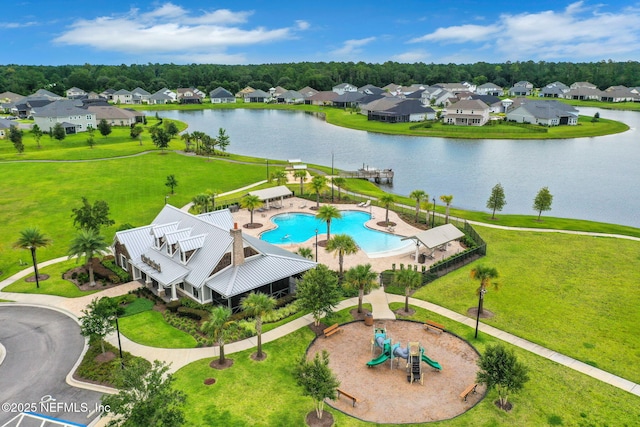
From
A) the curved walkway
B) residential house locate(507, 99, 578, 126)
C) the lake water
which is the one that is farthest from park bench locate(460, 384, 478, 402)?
residential house locate(507, 99, 578, 126)

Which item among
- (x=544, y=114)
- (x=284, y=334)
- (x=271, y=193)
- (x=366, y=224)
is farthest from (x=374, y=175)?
(x=544, y=114)

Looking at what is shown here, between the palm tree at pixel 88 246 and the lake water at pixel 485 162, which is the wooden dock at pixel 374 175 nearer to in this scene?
the lake water at pixel 485 162

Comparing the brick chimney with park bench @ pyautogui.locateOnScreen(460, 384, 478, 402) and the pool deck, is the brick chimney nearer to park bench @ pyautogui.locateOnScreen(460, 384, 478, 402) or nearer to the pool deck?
the pool deck

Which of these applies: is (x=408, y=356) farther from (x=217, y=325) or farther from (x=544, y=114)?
(x=544, y=114)

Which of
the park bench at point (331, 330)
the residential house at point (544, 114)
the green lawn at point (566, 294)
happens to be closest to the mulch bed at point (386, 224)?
the green lawn at point (566, 294)

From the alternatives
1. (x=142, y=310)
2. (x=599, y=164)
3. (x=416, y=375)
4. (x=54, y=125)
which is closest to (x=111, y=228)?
(x=142, y=310)

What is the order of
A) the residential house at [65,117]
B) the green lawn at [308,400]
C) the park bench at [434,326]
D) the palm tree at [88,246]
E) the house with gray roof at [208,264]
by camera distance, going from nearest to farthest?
the green lawn at [308,400], the park bench at [434,326], the house with gray roof at [208,264], the palm tree at [88,246], the residential house at [65,117]
